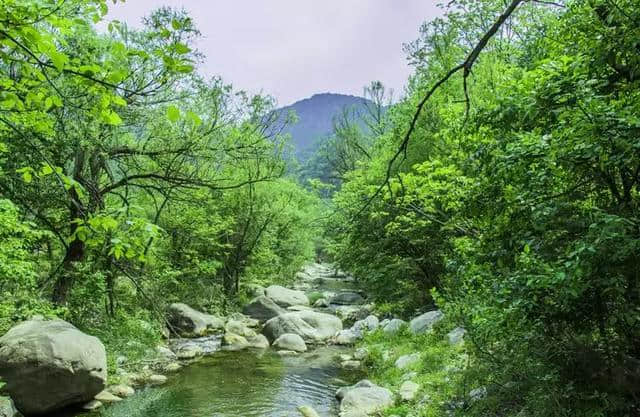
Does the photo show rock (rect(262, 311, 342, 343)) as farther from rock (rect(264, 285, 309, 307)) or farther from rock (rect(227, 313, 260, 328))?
rock (rect(264, 285, 309, 307))

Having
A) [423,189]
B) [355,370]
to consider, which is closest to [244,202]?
[355,370]

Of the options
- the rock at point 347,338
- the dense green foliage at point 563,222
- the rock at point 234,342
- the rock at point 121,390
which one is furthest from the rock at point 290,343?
the dense green foliage at point 563,222

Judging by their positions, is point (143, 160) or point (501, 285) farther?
point (143, 160)

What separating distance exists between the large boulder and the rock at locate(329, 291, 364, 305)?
1732cm

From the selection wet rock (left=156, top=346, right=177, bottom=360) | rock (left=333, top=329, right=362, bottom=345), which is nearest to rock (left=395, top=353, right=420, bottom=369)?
rock (left=333, top=329, right=362, bottom=345)

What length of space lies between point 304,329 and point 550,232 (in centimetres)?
1292

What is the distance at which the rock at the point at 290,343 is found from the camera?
15242 millimetres

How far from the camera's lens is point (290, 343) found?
15414 millimetres

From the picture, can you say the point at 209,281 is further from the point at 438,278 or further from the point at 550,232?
the point at 550,232

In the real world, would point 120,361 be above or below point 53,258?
below

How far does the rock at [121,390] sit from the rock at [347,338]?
299 inches

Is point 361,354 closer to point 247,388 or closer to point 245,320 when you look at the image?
point 247,388

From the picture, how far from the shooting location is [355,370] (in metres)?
12.6

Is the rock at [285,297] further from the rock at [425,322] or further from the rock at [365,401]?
the rock at [365,401]
